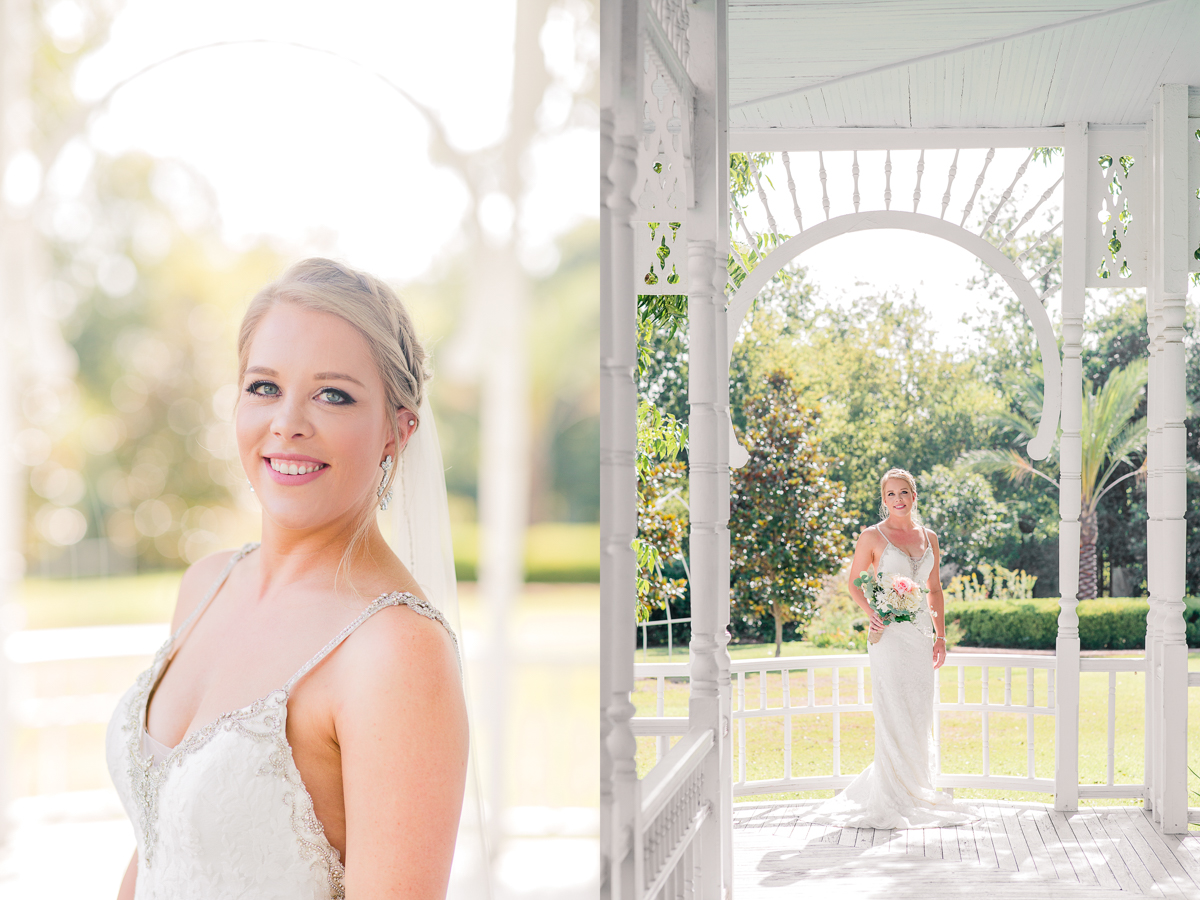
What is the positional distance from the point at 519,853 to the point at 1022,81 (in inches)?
164

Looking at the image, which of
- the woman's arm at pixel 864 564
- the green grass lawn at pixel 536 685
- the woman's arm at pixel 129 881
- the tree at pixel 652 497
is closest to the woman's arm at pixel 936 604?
the woman's arm at pixel 864 564

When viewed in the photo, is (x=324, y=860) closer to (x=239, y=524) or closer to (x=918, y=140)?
(x=239, y=524)

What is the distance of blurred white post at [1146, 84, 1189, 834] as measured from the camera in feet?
14.5

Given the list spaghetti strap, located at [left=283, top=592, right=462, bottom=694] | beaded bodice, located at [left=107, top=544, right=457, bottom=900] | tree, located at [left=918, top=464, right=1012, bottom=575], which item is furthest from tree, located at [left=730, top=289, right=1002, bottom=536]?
beaded bodice, located at [left=107, top=544, right=457, bottom=900]

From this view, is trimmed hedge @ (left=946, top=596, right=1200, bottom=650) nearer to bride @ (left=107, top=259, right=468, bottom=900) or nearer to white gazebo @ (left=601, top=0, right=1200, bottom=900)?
white gazebo @ (left=601, top=0, right=1200, bottom=900)

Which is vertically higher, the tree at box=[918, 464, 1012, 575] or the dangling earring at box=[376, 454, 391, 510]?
the dangling earring at box=[376, 454, 391, 510]

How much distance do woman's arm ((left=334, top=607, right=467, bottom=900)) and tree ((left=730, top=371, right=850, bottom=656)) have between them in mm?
9587

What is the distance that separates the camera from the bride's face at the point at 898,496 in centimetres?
473

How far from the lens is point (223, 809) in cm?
113

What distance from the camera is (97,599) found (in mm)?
1062

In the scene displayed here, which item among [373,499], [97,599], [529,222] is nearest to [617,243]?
[529,222]

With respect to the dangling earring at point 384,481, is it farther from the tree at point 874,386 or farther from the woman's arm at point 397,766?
the tree at point 874,386

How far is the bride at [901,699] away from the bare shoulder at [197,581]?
12.6ft

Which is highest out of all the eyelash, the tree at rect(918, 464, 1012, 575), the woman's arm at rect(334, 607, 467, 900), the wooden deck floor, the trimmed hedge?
the eyelash
